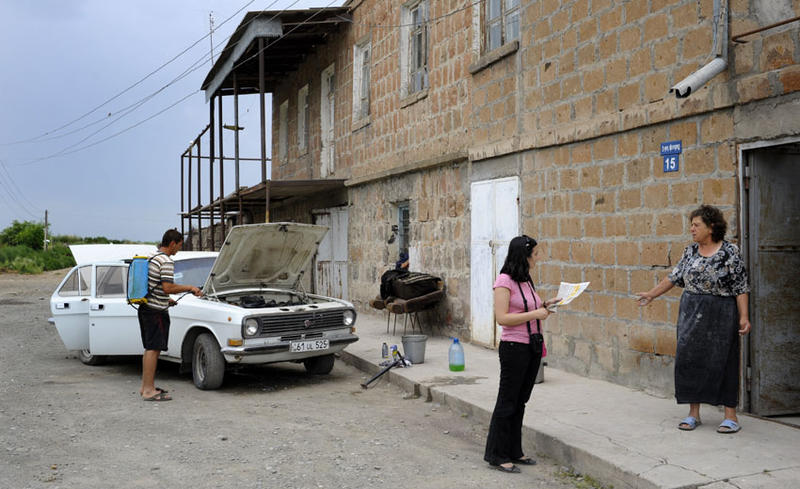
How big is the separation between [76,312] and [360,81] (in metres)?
8.61

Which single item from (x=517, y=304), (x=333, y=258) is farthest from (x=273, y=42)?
(x=517, y=304)

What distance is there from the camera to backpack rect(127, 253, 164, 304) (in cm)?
763

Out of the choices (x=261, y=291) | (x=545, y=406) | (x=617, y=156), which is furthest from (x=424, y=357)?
(x=617, y=156)

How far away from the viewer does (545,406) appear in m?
6.68

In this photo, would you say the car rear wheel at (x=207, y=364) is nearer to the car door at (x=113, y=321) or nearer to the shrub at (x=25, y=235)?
the car door at (x=113, y=321)

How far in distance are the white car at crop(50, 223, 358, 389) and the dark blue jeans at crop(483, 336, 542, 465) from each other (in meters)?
3.57

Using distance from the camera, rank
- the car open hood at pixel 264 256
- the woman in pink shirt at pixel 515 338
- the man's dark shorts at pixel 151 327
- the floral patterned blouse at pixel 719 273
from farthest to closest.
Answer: the car open hood at pixel 264 256 → the man's dark shorts at pixel 151 327 → the floral patterned blouse at pixel 719 273 → the woman in pink shirt at pixel 515 338

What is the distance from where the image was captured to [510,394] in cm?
505

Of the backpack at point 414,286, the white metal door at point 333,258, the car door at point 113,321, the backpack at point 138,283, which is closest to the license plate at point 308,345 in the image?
the backpack at point 138,283

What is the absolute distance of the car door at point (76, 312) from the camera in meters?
9.63

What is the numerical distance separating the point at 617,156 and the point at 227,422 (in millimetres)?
4792

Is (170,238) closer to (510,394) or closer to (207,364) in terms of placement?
(207,364)

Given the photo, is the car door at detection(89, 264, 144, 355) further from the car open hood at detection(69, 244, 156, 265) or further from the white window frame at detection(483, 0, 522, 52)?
the white window frame at detection(483, 0, 522, 52)

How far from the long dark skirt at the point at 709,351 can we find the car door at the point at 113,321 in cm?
641
